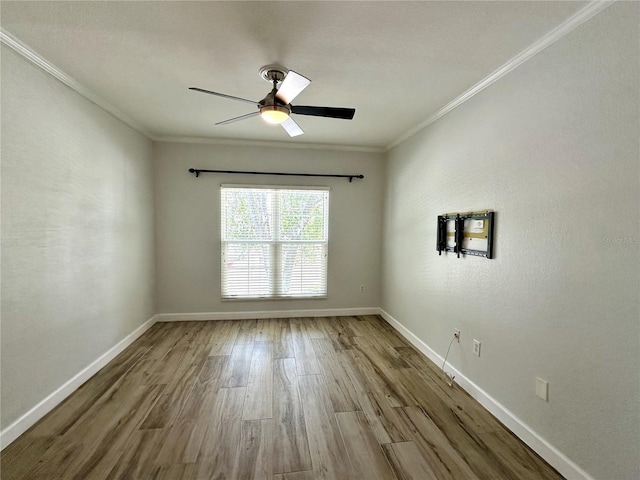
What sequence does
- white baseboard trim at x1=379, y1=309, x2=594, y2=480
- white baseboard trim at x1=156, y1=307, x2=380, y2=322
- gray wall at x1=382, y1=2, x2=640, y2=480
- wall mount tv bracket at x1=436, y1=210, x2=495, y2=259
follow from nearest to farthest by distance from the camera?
gray wall at x1=382, y1=2, x2=640, y2=480
white baseboard trim at x1=379, y1=309, x2=594, y2=480
wall mount tv bracket at x1=436, y1=210, x2=495, y2=259
white baseboard trim at x1=156, y1=307, x2=380, y2=322

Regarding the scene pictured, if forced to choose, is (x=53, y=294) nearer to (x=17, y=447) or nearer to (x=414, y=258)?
(x=17, y=447)

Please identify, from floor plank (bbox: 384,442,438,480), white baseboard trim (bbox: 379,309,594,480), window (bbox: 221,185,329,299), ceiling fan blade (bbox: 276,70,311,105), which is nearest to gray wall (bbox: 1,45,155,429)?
window (bbox: 221,185,329,299)

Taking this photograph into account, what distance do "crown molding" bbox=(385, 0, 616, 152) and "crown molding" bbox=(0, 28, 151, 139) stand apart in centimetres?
326

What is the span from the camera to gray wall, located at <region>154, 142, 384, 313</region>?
4.00 meters

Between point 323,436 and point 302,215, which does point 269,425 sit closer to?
point 323,436

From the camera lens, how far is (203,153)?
402 cm

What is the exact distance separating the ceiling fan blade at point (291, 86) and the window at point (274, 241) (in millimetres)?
2168

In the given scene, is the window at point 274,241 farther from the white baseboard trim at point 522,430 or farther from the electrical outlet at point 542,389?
A: the electrical outlet at point 542,389

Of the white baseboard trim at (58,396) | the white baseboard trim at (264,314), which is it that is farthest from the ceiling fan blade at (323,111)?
the white baseboard trim at (264,314)

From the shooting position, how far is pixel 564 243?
1662mm

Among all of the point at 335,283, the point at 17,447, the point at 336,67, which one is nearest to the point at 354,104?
the point at 336,67

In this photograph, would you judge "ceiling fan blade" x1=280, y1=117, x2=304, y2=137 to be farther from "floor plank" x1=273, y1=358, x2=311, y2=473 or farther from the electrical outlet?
the electrical outlet

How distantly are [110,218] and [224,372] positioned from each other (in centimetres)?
197

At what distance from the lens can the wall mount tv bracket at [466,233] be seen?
2.26m
